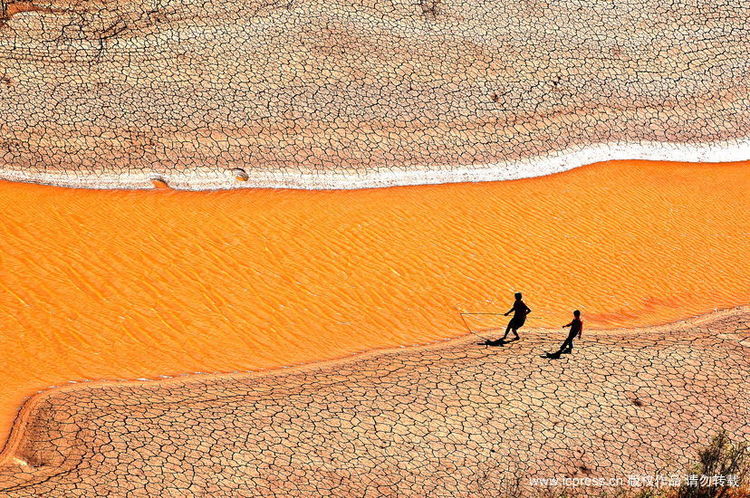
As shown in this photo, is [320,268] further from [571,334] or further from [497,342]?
[571,334]

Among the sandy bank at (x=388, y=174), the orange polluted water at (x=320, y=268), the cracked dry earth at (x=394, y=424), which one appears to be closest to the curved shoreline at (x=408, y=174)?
the sandy bank at (x=388, y=174)

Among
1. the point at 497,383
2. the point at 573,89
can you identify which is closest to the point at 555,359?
the point at 497,383

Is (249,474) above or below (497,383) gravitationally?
below

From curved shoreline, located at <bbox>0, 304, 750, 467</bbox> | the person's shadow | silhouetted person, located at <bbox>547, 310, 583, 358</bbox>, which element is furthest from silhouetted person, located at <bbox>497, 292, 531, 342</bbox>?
curved shoreline, located at <bbox>0, 304, 750, 467</bbox>

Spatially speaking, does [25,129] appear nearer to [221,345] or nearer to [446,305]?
[221,345]

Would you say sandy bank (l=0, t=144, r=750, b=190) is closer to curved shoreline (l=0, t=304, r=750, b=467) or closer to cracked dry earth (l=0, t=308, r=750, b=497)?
curved shoreline (l=0, t=304, r=750, b=467)

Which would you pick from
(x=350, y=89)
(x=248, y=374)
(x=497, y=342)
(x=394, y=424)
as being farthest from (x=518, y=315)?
(x=350, y=89)
